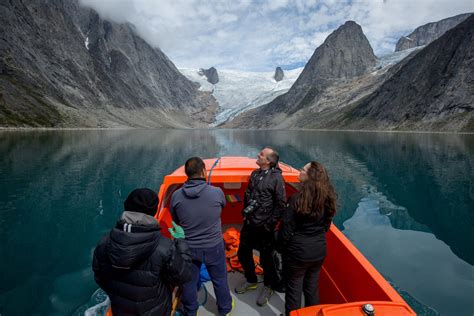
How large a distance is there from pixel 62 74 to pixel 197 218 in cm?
14385

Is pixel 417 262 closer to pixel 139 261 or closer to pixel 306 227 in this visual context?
pixel 306 227

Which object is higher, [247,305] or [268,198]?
[268,198]

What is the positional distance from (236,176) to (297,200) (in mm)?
3169

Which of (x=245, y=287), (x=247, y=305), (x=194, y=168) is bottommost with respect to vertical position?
(x=247, y=305)

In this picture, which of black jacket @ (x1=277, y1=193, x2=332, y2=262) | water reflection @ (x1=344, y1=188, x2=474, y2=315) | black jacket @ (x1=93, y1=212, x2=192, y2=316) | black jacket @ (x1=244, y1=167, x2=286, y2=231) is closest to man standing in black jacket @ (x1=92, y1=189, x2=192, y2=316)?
black jacket @ (x1=93, y1=212, x2=192, y2=316)

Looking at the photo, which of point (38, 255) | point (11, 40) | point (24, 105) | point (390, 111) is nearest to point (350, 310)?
point (38, 255)

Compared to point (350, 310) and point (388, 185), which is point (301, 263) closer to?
point (350, 310)

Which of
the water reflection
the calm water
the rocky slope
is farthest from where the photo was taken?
the rocky slope

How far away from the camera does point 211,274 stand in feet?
16.4

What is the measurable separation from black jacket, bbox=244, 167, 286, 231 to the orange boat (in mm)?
1515

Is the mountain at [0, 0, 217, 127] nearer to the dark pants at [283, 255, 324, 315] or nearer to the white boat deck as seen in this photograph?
the white boat deck

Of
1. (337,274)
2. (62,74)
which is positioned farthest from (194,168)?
(62,74)

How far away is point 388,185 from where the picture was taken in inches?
845

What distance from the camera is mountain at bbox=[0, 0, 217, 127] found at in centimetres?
9031
